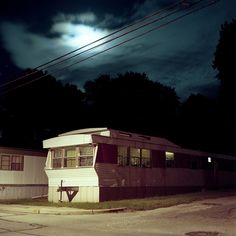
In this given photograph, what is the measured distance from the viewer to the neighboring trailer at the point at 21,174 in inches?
1088

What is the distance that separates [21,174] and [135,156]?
891 cm

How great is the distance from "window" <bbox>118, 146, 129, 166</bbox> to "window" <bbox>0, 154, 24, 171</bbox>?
8.38 m

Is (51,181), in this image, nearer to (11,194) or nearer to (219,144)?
(11,194)

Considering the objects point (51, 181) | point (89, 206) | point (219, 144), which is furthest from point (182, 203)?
point (219, 144)

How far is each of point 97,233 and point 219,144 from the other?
49.3 metres

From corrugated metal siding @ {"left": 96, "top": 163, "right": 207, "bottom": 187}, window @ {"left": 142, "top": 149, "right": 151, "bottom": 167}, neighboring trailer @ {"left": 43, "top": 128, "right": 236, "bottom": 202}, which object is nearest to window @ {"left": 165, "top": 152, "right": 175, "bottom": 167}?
neighboring trailer @ {"left": 43, "top": 128, "right": 236, "bottom": 202}

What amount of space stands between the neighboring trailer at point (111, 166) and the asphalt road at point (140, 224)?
473cm

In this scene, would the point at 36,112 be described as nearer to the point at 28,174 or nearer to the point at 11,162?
the point at 28,174

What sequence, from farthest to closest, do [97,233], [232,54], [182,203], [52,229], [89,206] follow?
[232,54]
[182,203]
[89,206]
[52,229]
[97,233]

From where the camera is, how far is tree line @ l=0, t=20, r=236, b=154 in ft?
165

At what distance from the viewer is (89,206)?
20.1 metres

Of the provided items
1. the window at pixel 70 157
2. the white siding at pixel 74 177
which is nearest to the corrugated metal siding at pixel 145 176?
the white siding at pixel 74 177

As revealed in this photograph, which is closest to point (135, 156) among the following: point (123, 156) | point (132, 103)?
point (123, 156)

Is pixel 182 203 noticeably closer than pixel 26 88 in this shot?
Yes
